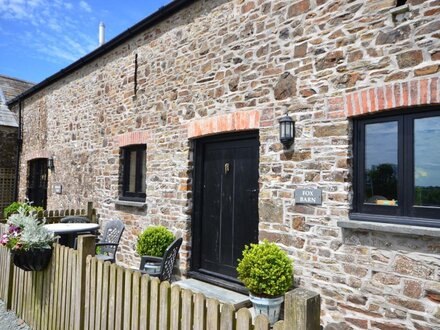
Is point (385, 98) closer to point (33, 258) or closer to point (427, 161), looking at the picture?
point (427, 161)

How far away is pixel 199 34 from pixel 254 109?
2067 mm

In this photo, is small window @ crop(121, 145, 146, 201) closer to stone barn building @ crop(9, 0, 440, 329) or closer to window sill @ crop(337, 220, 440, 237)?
stone barn building @ crop(9, 0, 440, 329)

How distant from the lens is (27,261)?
12.7 ft

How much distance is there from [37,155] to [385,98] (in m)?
11.6

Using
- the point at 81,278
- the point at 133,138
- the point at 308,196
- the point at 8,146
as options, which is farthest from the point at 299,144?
the point at 8,146

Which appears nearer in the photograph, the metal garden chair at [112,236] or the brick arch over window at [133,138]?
the metal garden chair at [112,236]

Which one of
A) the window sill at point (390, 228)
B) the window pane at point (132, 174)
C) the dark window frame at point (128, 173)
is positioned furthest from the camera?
the window pane at point (132, 174)

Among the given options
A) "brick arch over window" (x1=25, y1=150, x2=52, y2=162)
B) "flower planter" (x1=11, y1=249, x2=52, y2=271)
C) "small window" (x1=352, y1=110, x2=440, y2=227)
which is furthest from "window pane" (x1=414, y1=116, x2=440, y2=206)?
"brick arch over window" (x1=25, y1=150, x2=52, y2=162)

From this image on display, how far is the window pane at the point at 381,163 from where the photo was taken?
372cm

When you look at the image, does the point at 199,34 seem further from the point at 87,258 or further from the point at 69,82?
the point at 69,82

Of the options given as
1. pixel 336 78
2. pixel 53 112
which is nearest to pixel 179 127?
pixel 336 78

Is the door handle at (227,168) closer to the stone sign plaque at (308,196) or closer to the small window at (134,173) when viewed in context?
the stone sign plaque at (308,196)

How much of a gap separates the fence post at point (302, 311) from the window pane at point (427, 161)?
7.70 feet

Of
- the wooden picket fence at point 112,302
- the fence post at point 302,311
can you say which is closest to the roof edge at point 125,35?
the wooden picket fence at point 112,302
